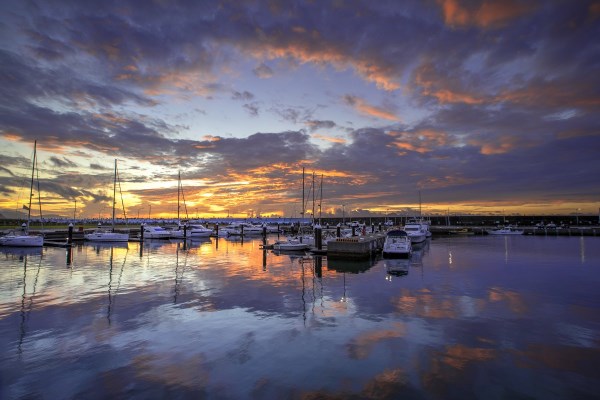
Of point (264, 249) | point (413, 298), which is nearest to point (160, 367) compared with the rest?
point (413, 298)

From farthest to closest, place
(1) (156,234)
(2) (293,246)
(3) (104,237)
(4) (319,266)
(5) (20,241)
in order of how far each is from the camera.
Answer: (1) (156,234) < (3) (104,237) < (5) (20,241) < (2) (293,246) < (4) (319,266)

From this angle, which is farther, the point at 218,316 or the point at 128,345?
the point at 218,316

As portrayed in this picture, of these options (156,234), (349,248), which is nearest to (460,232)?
(349,248)

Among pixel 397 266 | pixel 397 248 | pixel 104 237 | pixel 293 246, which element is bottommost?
pixel 397 266

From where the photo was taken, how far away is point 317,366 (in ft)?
33.4

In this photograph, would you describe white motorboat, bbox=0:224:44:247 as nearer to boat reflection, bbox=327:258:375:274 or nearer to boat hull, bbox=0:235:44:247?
boat hull, bbox=0:235:44:247

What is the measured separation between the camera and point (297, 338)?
1256 cm

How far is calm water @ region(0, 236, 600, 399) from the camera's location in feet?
29.6

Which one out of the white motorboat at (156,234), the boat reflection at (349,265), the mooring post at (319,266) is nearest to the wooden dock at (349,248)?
the boat reflection at (349,265)

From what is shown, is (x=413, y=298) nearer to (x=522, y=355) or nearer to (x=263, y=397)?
(x=522, y=355)

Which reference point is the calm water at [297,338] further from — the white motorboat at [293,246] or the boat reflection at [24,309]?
the white motorboat at [293,246]

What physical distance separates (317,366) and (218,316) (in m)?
6.55

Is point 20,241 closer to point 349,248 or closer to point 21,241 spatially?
point 21,241

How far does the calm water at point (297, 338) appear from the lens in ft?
29.6
